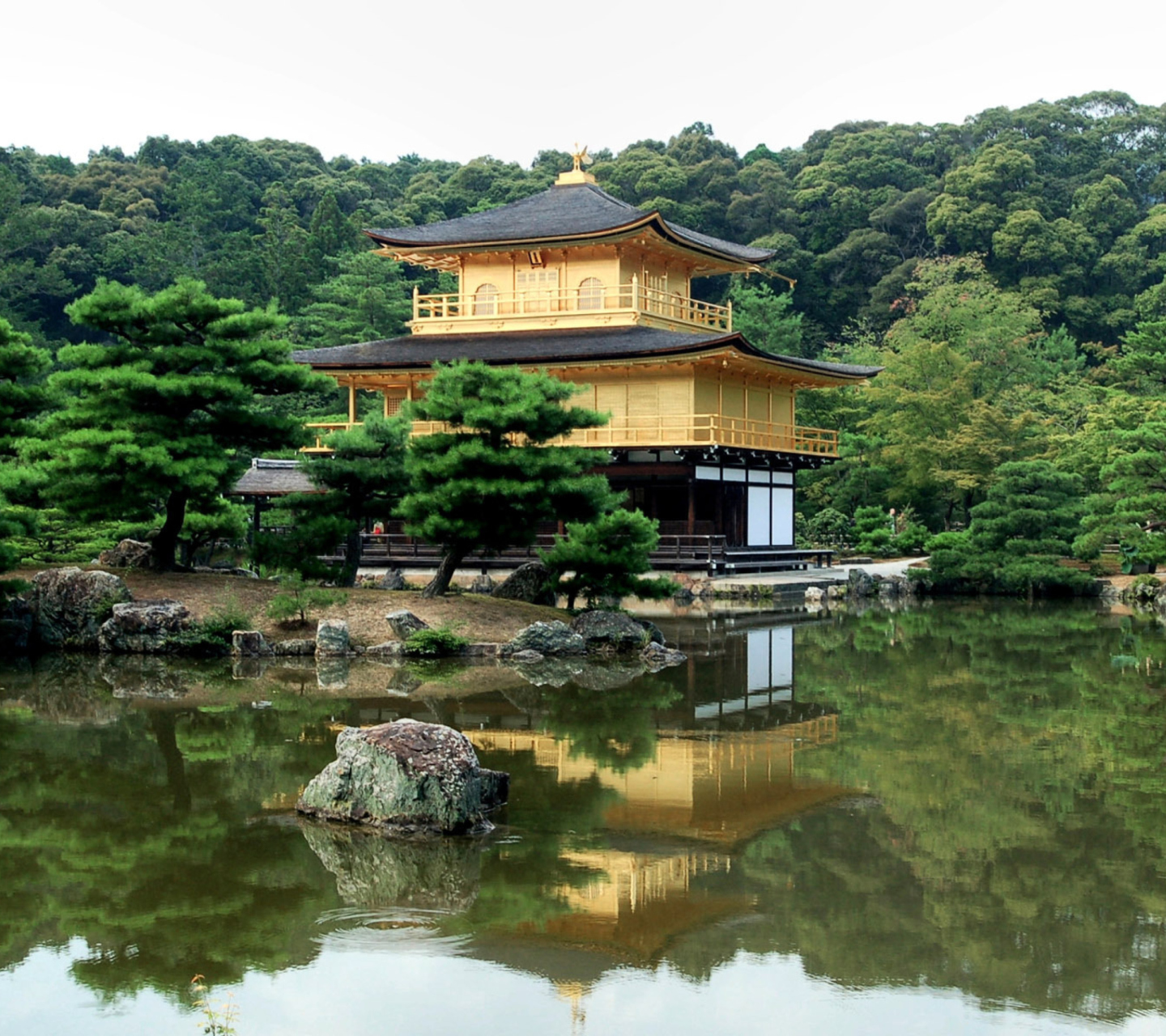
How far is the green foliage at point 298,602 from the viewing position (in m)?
18.6

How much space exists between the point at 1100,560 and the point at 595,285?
48.1ft

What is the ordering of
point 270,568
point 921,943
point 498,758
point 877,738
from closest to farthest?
1. point 921,943
2. point 498,758
3. point 877,738
4. point 270,568

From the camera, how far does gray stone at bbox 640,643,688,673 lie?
17.5 metres

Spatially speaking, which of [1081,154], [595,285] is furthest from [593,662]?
[1081,154]

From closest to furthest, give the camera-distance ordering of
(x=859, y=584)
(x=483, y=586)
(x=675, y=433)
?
1. (x=483, y=586)
2. (x=859, y=584)
3. (x=675, y=433)

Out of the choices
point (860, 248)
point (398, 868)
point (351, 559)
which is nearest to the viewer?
point (398, 868)

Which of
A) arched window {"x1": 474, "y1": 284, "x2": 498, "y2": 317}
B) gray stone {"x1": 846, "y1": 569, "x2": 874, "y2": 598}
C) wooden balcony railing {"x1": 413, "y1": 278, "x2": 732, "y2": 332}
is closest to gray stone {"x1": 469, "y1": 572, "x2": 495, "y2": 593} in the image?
gray stone {"x1": 846, "y1": 569, "x2": 874, "y2": 598}

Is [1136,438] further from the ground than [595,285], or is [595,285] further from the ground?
[595,285]

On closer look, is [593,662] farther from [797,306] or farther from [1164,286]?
[797,306]

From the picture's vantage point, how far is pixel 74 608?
18812 millimetres

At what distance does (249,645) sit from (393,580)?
10346 mm

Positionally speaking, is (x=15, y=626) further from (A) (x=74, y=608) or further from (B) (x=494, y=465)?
(B) (x=494, y=465)

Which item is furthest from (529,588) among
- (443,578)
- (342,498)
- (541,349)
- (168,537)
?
(541,349)

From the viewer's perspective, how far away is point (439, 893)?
7609 mm
